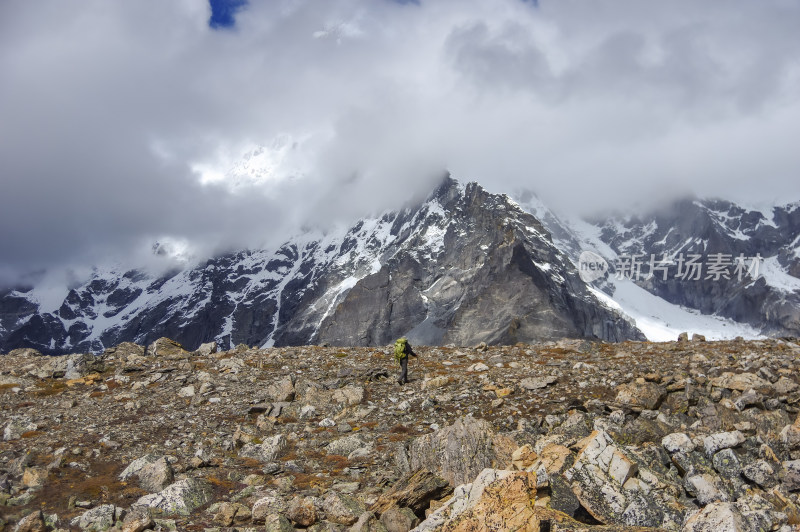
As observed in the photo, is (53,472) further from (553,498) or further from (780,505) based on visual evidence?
(780,505)

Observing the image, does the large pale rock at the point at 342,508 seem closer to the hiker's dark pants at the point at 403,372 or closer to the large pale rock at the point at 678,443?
the large pale rock at the point at 678,443

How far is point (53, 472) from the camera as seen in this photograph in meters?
12.5

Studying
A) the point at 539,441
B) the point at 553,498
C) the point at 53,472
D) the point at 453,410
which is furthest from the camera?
the point at 453,410

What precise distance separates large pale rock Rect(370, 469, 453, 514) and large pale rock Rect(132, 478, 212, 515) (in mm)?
3972

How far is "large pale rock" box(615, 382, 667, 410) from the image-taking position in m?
14.9

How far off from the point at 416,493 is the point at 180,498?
16.8 ft

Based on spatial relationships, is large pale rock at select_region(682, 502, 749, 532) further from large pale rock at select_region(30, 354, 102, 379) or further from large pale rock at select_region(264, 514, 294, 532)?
large pale rock at select_region(30, 354, 102, 379)

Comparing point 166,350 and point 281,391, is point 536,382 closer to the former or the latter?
point 281,391

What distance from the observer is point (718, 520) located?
7.09m

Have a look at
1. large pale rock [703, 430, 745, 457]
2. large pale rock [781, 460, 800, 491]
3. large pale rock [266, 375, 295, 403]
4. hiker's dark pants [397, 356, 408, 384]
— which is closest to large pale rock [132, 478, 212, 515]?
large pale rock [266, 375, 295, 403]

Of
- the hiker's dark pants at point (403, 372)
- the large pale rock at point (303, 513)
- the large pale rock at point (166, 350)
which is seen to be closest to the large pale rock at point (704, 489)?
the large pale rock at point (303, 513)

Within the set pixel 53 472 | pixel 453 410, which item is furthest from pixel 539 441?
pixel 53 472

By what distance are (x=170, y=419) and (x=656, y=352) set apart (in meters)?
21.5

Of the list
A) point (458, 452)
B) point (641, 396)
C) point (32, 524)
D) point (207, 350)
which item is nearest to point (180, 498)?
point (32, 524)
